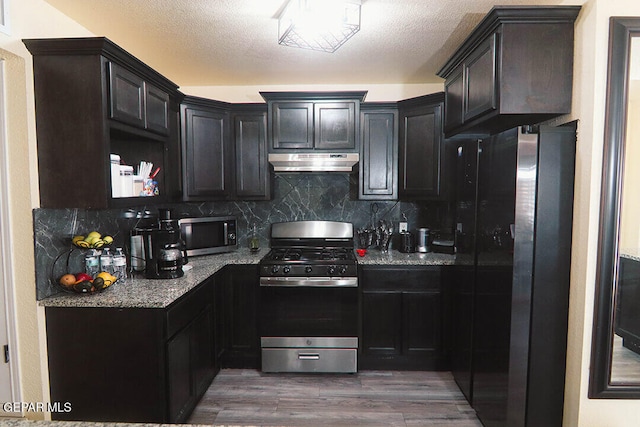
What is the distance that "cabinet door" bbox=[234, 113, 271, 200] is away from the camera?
307 centimetres

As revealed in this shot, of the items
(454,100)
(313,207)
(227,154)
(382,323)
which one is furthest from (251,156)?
(382,323)

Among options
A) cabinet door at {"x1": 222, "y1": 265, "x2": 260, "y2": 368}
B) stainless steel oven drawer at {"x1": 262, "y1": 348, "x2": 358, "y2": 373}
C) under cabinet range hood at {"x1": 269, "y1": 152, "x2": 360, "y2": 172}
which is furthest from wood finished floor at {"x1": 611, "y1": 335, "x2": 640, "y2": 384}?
cabinet door at {"x1": 222, "y1": 265, "x2": 260, "y2": 368}

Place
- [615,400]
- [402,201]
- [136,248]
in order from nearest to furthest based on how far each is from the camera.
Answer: [615,400] < [136,248] < [402,201]

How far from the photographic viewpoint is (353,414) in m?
2.29

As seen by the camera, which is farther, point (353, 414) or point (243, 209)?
point (243, 209)

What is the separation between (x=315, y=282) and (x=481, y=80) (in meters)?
1.81

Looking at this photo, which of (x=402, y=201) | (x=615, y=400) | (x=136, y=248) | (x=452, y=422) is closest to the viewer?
(x=615, y=400)

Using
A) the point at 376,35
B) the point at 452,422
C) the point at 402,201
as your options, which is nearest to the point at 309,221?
the point at 402,201

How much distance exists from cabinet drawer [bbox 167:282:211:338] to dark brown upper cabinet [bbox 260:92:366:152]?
54.9 inches

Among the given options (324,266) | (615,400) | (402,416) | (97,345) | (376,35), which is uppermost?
(376,35)

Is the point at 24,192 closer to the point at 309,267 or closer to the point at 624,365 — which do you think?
the point at 309,267

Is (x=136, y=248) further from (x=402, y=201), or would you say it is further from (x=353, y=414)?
(x=402, y=201)

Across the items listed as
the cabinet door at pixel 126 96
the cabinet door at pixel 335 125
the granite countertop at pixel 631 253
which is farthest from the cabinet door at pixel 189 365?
the granite countertop at pixel 631 253

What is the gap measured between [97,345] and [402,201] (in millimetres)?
2639
